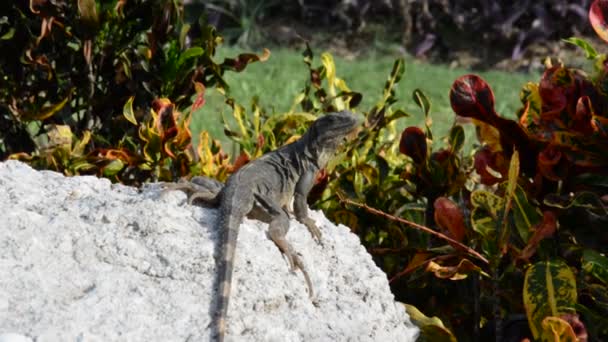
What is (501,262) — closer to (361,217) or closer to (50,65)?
(361,217)

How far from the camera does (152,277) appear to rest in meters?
2.39

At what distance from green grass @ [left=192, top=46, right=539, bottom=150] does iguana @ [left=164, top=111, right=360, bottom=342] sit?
3774mm

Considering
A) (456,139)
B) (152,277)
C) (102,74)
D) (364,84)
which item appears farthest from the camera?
(364,84)

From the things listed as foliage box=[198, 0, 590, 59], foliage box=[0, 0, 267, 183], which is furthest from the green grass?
foliage box=[0, 0, 267, 183]

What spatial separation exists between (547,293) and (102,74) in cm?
213

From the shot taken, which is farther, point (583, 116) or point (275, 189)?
point (275, 189)

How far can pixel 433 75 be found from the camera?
10.2m

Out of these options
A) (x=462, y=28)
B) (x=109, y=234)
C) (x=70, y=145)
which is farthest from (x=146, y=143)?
(x=462, y=28)

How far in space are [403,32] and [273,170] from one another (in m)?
8.68

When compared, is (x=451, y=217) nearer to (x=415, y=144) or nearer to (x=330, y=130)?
(x=415, y=144)

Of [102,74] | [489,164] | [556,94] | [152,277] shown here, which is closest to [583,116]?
[556,94]

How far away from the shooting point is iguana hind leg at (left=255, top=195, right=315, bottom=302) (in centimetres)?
260

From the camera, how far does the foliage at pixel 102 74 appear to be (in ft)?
12.2

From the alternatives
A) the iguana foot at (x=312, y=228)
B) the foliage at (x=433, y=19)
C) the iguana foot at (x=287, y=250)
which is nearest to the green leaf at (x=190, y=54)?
the iguana foot at (x=312, y=228)
